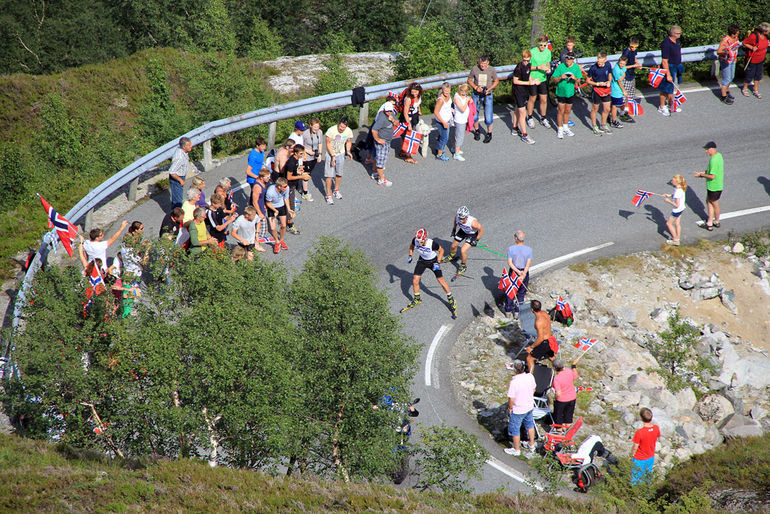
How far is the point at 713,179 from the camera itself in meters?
16.6

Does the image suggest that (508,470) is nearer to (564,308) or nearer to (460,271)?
(564,308)

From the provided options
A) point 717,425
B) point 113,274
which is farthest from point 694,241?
point 113,274

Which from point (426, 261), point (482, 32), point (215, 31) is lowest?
point (426, 261)

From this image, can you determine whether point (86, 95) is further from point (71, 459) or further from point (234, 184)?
point (71, 459)

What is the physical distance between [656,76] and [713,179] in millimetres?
4758

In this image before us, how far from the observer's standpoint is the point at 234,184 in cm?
1692

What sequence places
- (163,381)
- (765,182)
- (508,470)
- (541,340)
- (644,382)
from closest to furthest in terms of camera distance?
(163,381) < (508,470) < (541,340) < (644,382) < (765,182)

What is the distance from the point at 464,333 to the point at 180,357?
21.8ft

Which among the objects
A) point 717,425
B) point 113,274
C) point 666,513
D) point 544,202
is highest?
point 113,274

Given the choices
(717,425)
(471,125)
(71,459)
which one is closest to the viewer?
(71,459)

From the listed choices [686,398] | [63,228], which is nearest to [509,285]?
[686,398]

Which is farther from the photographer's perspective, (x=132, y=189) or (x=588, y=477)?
(x=132, y=189)

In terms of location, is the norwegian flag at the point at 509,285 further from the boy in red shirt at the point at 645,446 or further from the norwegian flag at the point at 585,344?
the boy in red shirt at the point at 645,446

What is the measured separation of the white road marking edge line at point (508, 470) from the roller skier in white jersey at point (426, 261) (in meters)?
3.50
